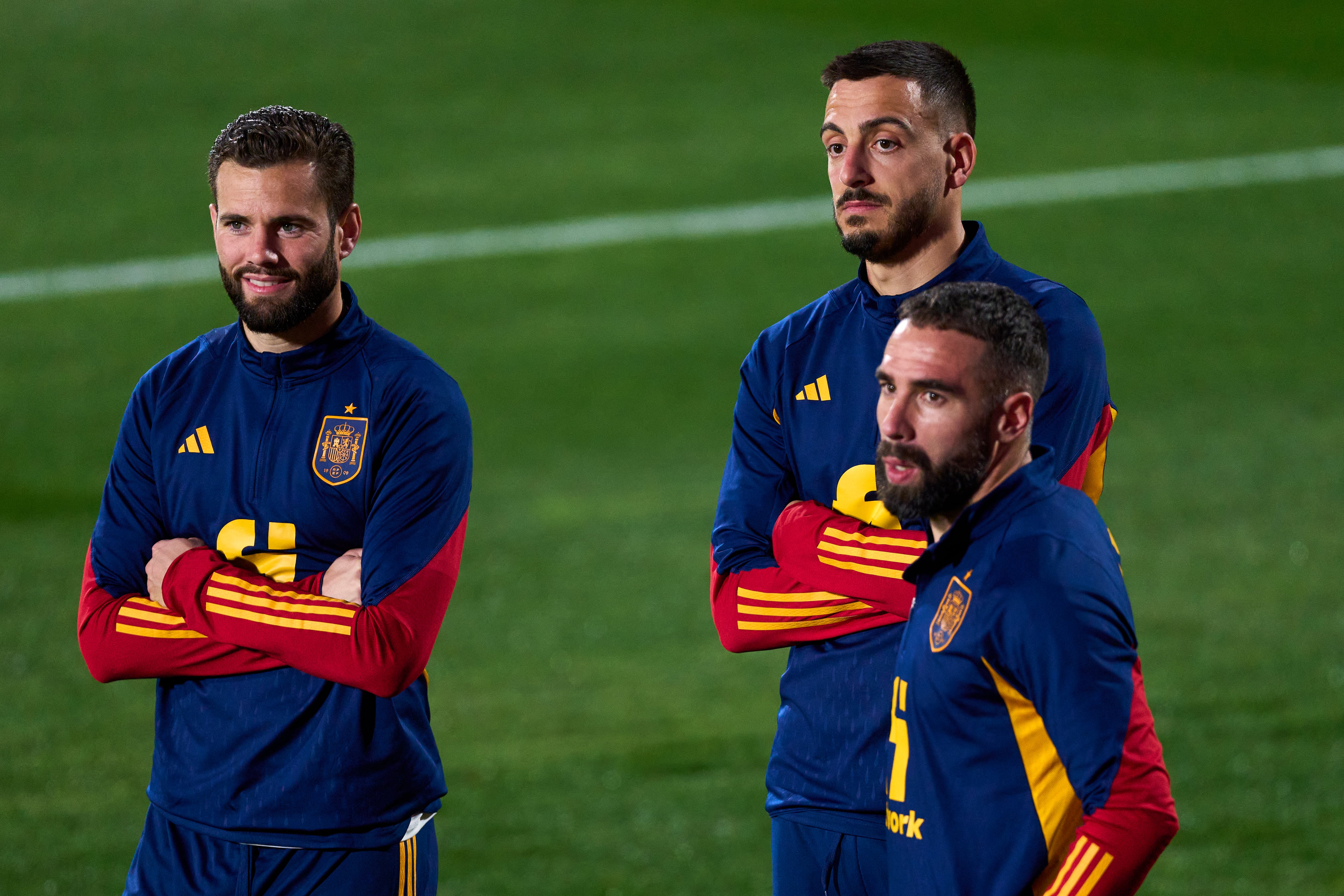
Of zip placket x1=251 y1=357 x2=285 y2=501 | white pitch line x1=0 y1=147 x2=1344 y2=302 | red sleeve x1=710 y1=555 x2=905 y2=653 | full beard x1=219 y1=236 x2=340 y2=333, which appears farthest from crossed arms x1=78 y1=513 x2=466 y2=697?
white pitch line x1=0 y1=147 x2=1344 y2=302

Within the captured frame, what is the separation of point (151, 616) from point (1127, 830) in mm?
2268

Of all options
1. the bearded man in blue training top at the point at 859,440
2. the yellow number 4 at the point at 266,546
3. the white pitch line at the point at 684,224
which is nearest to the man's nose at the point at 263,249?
the yellow number 4 at the point at 266,546

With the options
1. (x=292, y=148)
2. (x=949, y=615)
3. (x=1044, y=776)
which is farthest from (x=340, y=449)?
(x=1044, y=776)

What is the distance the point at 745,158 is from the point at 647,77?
2.71 meters

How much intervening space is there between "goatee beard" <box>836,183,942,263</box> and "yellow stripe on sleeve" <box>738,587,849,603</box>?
A: 2.52ft

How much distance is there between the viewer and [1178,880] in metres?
7.00

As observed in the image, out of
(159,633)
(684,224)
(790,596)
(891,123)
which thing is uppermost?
(684,224)

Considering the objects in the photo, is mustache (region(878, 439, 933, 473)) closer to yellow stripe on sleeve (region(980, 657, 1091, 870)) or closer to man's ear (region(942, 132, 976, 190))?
yellow stripe on sleeve (region(980, 657, 1091, 870))

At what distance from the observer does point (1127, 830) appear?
2887 mm

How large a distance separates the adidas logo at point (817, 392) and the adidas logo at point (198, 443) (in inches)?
54.2

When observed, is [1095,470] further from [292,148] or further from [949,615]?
[292,148]

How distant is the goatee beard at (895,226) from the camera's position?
155 inches

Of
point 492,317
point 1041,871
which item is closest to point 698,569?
point 492,317

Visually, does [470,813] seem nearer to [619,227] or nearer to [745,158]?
[619,227]
